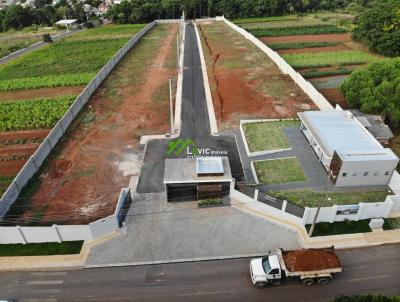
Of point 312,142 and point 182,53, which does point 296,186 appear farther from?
point 182,53

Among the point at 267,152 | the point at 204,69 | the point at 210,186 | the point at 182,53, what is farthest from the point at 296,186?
the point at 182,53

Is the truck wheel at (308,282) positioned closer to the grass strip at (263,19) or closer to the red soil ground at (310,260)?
the red soil ground at (310,260)

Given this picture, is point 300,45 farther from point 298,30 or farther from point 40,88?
point 40,88

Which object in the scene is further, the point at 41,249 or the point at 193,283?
the point at 41,249

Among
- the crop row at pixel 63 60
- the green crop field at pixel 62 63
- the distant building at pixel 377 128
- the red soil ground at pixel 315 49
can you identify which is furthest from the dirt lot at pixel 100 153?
the red soil ground at pixel 315 49

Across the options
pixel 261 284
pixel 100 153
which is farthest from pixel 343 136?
pixel 100 153

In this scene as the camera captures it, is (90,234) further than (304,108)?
No

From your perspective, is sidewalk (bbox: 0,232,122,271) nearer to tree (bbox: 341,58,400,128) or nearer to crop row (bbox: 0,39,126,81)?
tree (bbox: 341,58,400,128)
